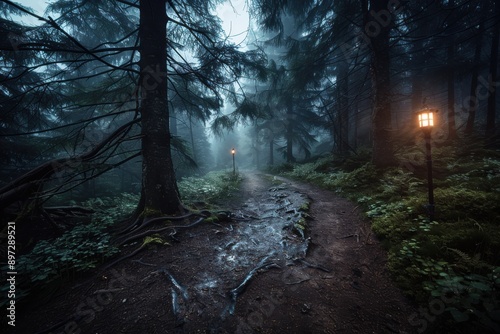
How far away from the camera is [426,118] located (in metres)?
5.10

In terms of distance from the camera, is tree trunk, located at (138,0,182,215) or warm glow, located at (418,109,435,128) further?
tree trunk, located at (138,0,182,215)

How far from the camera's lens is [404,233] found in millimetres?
4445

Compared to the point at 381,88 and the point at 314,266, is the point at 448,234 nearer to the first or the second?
the point at 314,266

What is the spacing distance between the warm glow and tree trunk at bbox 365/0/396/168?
4.01 m

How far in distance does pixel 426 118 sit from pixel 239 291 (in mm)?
6055

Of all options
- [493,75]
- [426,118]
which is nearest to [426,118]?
[426,118]

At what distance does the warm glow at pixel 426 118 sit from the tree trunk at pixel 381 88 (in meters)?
4.01

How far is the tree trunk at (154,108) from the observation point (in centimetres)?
618

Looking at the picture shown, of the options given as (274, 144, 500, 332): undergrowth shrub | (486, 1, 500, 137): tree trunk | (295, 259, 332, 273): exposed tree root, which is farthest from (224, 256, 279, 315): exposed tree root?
(486, 1, 500, 137): tree trunk

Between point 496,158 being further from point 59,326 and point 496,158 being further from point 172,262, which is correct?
point 59,326

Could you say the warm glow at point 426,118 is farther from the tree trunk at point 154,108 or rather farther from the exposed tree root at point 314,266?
the tree trunk at point 154,108

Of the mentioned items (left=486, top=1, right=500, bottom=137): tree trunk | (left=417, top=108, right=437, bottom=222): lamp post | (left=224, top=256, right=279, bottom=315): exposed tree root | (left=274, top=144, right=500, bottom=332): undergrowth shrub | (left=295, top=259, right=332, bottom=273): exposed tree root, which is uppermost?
(left=486, top=1, right=500, bottom=137): tree trunk

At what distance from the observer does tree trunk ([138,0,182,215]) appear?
6184 mm

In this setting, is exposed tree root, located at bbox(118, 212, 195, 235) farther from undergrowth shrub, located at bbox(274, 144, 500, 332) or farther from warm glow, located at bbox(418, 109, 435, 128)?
warm glow, located at bbox(418, 109, 435, 128)
